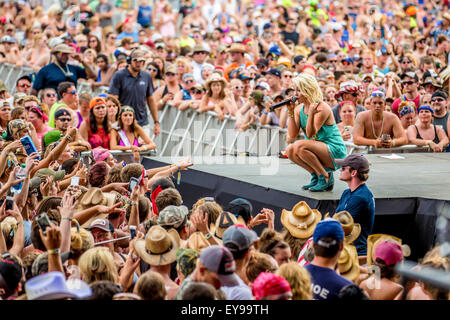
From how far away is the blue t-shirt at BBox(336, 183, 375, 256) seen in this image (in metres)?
7.66

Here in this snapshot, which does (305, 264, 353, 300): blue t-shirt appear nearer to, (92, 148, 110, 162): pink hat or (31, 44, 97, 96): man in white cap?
(92, 148, 110, 162): pink hat

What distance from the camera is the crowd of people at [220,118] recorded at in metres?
5.52

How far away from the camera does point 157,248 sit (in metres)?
5.99

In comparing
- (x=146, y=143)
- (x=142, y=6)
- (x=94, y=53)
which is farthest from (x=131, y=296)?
(x=142, y=6)

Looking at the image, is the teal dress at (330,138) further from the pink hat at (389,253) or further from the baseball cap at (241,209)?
the pink hat at (389,253)

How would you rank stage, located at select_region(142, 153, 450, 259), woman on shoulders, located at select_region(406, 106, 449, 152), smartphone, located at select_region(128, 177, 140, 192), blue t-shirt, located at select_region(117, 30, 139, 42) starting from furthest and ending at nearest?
blue t-shirt, located at select_region(117, 30, 139, 42) → woman on shoulders, located at select_region(406, 106, 449, 152) → stage, located at select_region(142, 153, 450, 259) → smartphone, located at select_region(128, 177, 140, 192)

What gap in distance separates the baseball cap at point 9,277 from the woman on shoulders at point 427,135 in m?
7.47

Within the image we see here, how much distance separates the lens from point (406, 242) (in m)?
8.88

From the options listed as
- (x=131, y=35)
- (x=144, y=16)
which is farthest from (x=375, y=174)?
(x=144, y=16)

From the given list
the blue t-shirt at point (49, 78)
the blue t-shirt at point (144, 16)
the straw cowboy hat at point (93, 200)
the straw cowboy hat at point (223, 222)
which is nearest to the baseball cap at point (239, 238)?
the straw cowboy hat at point (223, 222)

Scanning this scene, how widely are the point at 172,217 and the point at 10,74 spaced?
13.7 meters

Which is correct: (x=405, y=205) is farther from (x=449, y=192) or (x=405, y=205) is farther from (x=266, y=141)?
(x=266, y=141)

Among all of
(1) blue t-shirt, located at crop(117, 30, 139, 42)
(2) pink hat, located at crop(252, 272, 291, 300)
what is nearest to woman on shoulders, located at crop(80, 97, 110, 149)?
(2) pink hat, located at crop(252, 272, 291, 300)

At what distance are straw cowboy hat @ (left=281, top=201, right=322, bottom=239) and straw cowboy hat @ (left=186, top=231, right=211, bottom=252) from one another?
1208 mm
